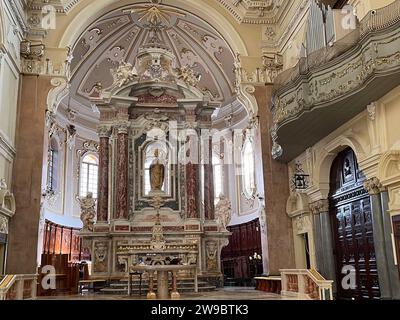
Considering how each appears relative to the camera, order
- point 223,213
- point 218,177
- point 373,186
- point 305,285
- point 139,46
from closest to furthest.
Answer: point 373,186
point 305,285
point 223,213
point 139,46
point 218,177

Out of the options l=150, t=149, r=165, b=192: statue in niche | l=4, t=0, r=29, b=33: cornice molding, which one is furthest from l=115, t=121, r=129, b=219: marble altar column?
l=4, t=0, r=29, b=33: cornice molding

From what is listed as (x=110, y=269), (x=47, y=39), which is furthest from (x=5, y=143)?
(x=110, y=269)

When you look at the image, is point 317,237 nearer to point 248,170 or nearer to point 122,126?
point 122,126

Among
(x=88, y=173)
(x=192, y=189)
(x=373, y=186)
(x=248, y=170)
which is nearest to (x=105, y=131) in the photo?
(x=192, y=189)

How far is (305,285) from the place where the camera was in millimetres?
9297

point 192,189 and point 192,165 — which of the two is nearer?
point 192,189

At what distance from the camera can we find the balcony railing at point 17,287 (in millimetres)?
8117

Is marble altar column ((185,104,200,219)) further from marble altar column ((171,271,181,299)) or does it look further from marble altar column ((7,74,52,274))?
marble altar column ((171,271,181,299))

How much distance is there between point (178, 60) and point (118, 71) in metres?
4.49

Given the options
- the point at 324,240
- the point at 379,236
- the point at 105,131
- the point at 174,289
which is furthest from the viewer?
the point at 105,131

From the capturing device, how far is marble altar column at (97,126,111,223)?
14.8 metres

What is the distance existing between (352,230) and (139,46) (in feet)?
41.7

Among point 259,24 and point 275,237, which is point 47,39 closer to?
point 259,24

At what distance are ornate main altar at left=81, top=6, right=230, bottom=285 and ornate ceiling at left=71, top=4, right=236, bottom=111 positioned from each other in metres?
2.11
